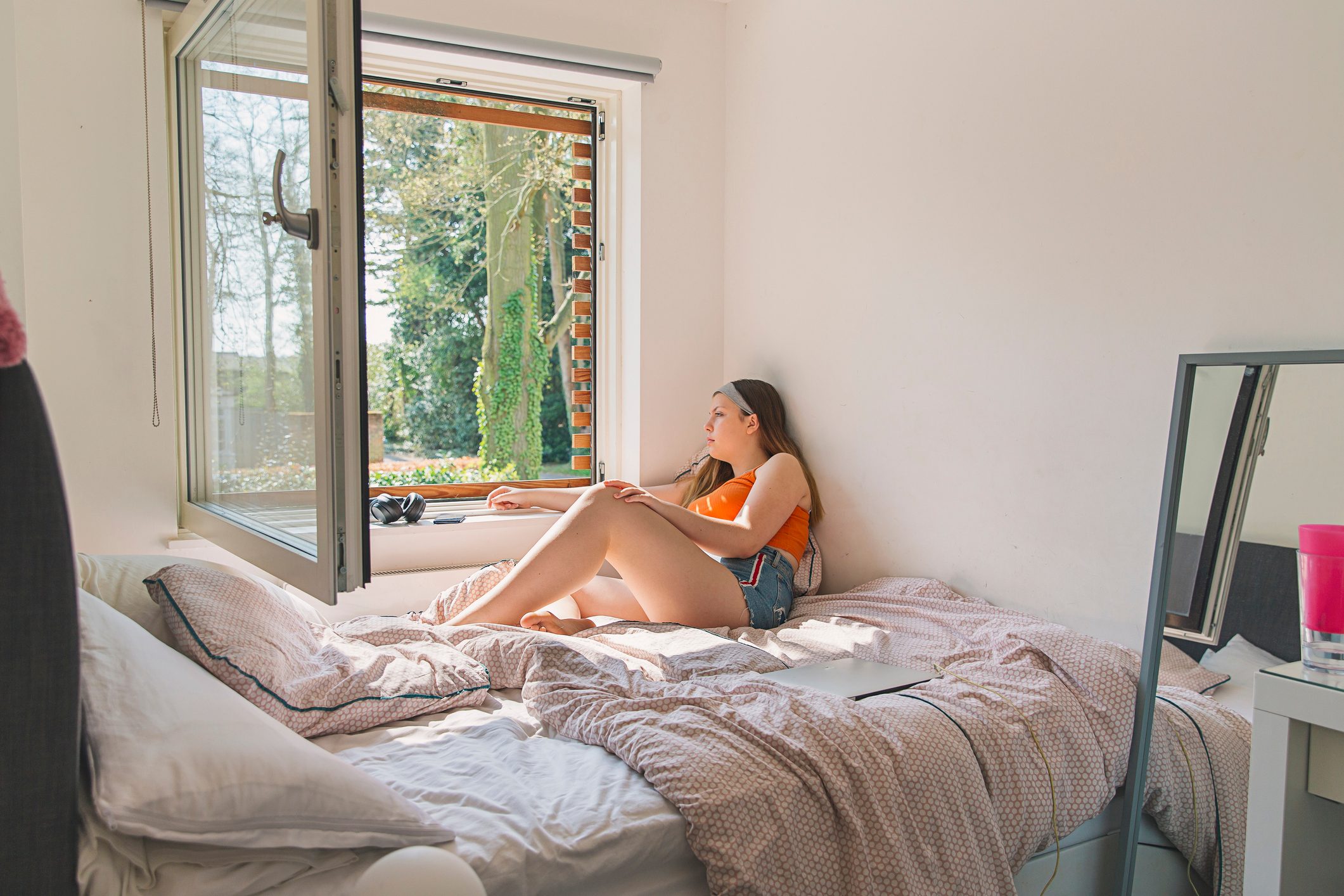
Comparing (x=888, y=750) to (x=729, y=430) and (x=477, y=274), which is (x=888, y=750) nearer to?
(x=729, y=430)

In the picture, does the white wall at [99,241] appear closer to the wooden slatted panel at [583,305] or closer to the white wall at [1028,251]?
the wooden slatted panel at [583,305]

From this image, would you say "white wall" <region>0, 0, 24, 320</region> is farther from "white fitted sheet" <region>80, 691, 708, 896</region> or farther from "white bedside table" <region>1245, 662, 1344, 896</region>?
"white bedside table" <region>1245, 662, 1344, 896</region>

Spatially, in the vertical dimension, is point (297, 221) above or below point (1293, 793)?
above

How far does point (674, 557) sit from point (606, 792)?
3.45 feet

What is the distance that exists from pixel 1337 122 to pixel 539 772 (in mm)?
1719

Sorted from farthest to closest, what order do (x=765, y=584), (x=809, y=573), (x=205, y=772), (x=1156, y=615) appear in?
(x=809, y=573) < (x=765, y=584) < (x=1156, y=615) < (x=205, y=772)

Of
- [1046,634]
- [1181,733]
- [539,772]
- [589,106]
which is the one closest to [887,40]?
[589,106]

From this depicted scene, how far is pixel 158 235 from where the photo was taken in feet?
8.34

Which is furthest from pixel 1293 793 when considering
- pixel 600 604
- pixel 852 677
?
pixel 600 604

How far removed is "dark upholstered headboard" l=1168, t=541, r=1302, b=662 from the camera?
55.1 inches

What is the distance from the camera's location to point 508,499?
2957 mm

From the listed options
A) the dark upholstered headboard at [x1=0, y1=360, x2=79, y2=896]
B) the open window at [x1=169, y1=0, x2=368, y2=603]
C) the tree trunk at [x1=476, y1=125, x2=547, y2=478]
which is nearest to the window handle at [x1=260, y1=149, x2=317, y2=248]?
the open window at [x1=169, y1=0, x2=368, y2=603]

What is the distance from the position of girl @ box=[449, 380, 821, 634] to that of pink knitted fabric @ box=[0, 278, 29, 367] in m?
1.54

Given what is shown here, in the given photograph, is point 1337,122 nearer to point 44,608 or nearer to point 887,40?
point 887,40
